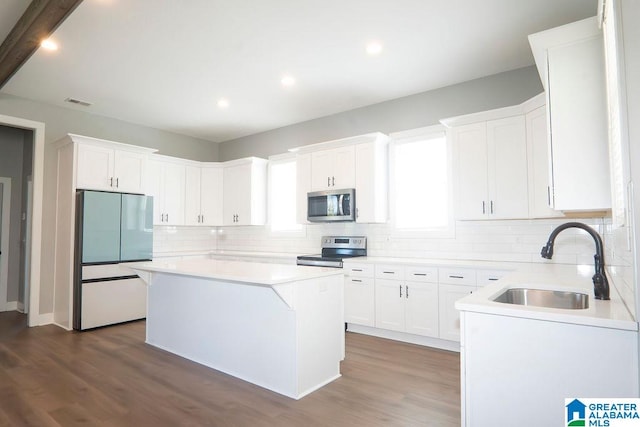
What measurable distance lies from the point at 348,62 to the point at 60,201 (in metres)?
4.22

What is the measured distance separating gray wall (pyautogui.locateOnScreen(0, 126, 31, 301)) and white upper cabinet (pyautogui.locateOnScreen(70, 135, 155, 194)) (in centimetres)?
208

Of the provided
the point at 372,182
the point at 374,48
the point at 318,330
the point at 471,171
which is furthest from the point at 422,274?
the point at 374,48

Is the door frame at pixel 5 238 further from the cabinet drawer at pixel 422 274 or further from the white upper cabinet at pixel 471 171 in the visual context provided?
the white upper cabinet at pixel 471 171

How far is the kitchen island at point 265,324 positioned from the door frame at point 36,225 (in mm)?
2282

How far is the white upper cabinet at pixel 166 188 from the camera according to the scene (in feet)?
18.6

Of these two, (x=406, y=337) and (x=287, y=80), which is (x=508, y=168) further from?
(x=287, y=80)

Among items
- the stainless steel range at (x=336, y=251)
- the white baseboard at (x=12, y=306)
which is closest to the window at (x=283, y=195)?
the stainless steel range at (x=336, y=251)

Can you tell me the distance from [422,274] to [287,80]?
8.60 feet

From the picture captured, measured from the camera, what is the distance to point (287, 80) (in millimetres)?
4113

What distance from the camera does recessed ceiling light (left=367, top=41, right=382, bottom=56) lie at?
10.9 feet

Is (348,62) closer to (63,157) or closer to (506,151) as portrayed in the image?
(506,151)

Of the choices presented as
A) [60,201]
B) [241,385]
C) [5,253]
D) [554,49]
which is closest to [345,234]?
[241,385]

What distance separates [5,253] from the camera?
564 centimetres

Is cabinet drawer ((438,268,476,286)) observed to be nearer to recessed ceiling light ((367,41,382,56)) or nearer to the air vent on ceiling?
recessed ceiling light ((367,41,382,56))
